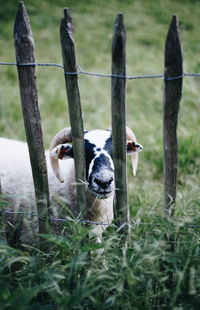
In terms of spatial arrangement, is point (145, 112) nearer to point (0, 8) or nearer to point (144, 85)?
point (144, 85)

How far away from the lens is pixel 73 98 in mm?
1908

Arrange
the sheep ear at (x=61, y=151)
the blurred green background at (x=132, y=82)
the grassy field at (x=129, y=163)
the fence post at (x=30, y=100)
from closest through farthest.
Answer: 1. the grassy field at (x=129, y=163)
2. the fence post at (x=30, y=100)
3. the sheep ear at (x=61, y=151)
4. the blurred green background at (x=132, y=82)

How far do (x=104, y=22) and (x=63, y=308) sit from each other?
10.3m

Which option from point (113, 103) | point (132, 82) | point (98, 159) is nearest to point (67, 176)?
point (98, 159)

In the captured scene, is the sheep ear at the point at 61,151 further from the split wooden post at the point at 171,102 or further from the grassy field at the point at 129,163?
the split wooden post at the point at 171,102

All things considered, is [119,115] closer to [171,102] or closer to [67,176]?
[171,102]

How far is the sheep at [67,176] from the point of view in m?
2.33

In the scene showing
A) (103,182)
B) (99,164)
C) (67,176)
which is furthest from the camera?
(67,176)

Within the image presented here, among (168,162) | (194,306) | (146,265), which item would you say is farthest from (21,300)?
(168,162)

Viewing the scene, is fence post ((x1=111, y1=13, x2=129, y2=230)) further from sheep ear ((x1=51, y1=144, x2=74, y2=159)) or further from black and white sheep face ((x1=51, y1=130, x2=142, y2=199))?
sheep ear ((x1=51, y1=144, x2=74, y2=159))

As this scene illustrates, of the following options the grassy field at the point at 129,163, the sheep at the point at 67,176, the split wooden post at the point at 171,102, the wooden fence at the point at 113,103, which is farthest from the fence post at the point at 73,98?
the split wooden post at the point at 171,102

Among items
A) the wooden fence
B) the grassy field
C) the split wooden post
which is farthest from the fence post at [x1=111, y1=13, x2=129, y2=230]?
the split wooden post

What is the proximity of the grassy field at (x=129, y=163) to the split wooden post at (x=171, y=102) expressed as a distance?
156 millimetres

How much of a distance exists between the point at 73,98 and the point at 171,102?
0.66 meters
